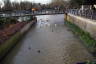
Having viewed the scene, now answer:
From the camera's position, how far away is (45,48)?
67.9 feet

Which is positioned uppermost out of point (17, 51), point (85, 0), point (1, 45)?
point (85, 0)

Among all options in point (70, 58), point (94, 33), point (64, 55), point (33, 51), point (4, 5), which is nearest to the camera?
point (70, 58)

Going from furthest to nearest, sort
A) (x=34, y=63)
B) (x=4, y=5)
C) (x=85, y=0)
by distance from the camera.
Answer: (x=4, y=5) < (x=85, y=0) < (x=34, y=63)

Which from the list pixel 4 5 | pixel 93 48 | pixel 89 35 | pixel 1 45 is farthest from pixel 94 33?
pixel 4 5

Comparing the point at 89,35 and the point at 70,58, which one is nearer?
the point at 70,58

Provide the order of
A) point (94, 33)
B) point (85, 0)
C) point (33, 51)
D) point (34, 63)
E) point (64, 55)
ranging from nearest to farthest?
point (34, 63)
point (64, 55)
point (33, 51)
point (94, 33)
point (85, 0)

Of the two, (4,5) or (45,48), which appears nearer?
(45,48)

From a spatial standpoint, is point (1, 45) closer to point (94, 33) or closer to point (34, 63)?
point (34, 63)

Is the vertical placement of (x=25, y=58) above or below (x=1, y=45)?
below

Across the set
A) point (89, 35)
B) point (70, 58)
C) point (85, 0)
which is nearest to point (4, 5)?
point (85, 0)

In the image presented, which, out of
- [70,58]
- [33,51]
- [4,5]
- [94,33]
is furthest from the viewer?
[4,5]

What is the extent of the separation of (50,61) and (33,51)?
3.88 m

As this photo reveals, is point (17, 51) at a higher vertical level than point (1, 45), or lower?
lower

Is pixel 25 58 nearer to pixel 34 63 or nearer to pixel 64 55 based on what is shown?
pixel 34 63
